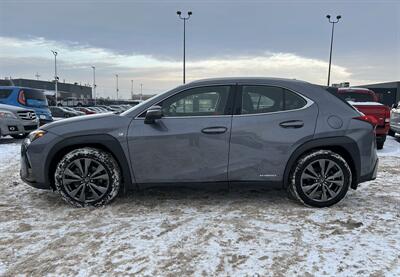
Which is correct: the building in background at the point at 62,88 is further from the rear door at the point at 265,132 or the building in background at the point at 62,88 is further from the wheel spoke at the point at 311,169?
the wheel spoke at the point at 311,169

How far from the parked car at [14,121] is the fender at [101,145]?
6940 mm

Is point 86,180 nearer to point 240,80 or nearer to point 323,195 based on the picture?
point 240,80

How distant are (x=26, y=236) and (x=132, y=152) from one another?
52.8 inches

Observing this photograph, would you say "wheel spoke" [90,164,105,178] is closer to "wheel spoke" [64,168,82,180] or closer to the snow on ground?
"wheel spoke" [64,168,82,180]

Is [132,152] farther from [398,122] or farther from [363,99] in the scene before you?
[398,122]

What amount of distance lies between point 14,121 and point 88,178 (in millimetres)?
7275

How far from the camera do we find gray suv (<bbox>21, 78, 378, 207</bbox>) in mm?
3912

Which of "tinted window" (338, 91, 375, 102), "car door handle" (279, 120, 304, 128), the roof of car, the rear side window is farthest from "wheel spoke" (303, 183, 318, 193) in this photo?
the rear side window

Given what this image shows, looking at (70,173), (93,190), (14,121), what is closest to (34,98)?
(14,121)

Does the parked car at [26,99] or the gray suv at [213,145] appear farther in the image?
the parked car at [26,99]

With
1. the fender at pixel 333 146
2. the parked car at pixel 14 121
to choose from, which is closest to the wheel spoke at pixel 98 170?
the fender at pixel 333 146

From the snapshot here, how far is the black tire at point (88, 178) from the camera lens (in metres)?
3.94

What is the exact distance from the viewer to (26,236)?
3299mm

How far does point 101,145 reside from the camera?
402cm
